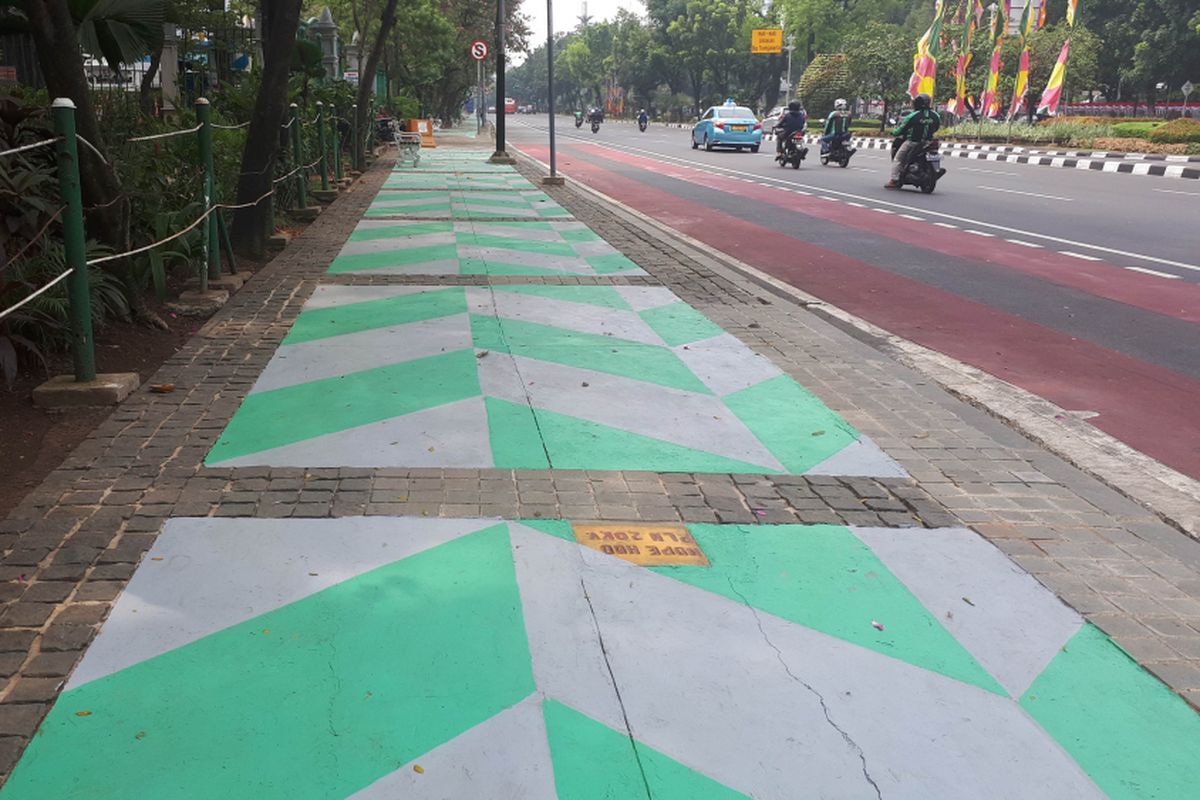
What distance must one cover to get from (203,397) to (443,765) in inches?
139

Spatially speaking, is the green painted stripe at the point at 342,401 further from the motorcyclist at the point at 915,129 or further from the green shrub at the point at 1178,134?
the green shrub at the point at 1178,134

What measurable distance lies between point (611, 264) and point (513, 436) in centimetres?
542

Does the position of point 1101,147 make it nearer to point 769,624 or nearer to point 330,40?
point 330,40

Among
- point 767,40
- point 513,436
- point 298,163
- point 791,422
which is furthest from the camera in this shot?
point 767,40

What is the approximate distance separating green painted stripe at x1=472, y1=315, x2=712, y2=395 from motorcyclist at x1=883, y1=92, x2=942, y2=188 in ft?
43.4

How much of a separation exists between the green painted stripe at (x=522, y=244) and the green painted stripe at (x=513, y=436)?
5.35 meters

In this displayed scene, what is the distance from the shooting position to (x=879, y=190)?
19891 mm

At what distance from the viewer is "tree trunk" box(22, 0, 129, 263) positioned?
6176 mm

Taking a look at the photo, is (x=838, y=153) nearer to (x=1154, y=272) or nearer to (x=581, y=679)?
(x=1154, y=272)

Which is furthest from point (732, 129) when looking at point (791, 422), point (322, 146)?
point (791, 422)

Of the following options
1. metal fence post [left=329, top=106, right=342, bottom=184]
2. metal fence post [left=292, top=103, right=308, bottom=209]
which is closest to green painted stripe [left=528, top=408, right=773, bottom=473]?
metal fence post [left=292, top=103, right=308, bottom=209]

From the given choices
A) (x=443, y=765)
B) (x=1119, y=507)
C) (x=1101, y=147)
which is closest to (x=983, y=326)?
(x=1119, y=507)

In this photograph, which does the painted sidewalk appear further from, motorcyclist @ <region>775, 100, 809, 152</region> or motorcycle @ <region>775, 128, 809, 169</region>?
motorcycle @ <region>775, 128, 809, 169</region>

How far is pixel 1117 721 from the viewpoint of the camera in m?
2.88
